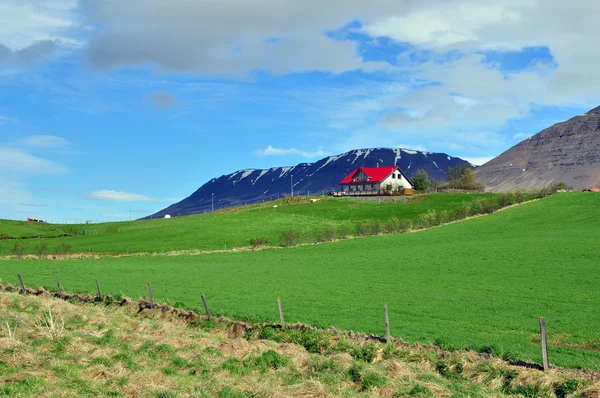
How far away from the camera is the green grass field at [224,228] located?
261ft

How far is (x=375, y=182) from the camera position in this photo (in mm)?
147125

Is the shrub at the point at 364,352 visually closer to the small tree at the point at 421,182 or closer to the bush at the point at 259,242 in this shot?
the bush at the point at 259,242

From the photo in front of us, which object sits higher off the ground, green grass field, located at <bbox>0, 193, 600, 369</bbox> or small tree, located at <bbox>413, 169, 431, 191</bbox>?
small tree, located at <bbox>413, 169, 431, 191</bbox>

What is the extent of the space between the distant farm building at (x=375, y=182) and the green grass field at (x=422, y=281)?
69.6m

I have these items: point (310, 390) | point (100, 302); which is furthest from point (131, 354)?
point (100, 302)

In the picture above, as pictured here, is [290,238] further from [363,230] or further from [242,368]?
[242,368]

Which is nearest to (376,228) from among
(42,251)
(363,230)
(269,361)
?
(363,230)

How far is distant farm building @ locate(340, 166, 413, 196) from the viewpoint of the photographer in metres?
145

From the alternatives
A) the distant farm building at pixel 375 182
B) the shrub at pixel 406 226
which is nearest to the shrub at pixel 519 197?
the shrub at pixel 406 226

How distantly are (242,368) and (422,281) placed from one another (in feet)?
81.7

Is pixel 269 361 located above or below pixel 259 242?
below

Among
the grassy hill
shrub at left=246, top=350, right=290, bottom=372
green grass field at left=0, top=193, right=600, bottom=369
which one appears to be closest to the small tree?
green grass field at left=0, top=193, right=600, bottom=369

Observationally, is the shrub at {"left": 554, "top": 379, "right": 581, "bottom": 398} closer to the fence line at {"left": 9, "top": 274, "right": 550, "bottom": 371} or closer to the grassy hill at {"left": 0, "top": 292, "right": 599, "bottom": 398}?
the grassy hill at {"left": 0, "top": 292, "right": 599, "bottom": 398}

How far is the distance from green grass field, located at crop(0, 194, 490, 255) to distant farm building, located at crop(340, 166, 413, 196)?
23511 millimetres
